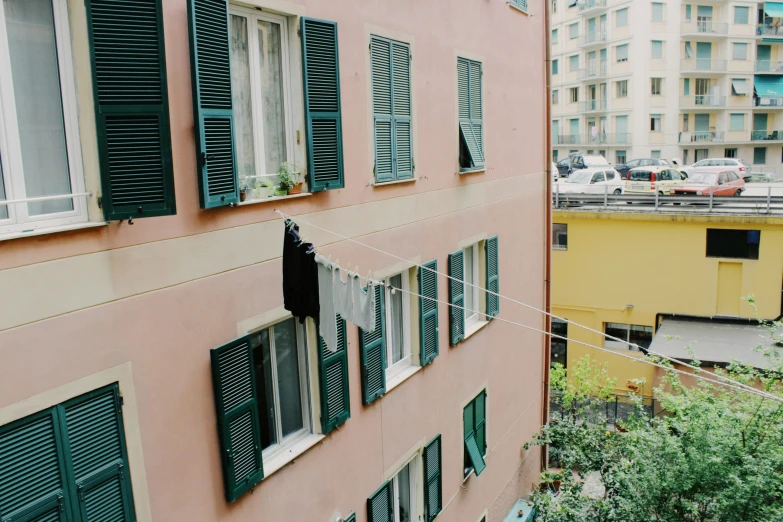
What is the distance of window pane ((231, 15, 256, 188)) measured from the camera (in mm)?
6047

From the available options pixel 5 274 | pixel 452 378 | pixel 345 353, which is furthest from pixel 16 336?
pixel 452 378

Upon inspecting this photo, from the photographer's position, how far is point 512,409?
1283 centimetres

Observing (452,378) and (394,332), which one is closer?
(394,332)

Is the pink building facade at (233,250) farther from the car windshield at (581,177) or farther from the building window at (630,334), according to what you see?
the car windshield at (581,177)

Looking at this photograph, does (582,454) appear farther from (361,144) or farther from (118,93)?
(118,93)

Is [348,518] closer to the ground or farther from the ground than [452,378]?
closer to the ground

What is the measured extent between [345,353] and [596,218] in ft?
60.7

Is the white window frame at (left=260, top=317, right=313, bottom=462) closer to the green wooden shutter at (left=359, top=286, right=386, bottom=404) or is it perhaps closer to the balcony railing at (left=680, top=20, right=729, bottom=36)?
the green wooden shutter at (left=359, top=286, right=386, bottom=404)

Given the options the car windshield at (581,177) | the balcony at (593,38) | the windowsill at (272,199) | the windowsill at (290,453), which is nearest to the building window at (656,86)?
the balcony at (593,38)

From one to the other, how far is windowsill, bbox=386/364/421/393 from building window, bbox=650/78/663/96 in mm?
46056

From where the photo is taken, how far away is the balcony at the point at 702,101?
4966cm

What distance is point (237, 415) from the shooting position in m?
5.91

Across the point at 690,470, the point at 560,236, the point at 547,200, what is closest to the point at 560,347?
the point at 560,236

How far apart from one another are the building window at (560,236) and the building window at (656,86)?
2936 cm
